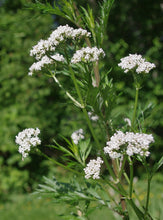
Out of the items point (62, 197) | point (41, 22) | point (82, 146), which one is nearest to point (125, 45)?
point (41, 22)

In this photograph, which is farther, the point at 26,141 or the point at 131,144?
the point at 26,141

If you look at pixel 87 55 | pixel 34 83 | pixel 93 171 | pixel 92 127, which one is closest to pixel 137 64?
pixel 87 55

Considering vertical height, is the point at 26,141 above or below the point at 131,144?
above

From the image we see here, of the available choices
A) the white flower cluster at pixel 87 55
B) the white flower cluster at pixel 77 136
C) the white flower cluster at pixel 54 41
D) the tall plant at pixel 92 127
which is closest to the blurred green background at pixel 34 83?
the white flower cluster at pixel 77 136

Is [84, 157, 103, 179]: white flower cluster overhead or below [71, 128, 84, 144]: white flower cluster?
below

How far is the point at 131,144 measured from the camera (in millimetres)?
873

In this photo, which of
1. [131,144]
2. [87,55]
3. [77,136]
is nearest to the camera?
[131,144]

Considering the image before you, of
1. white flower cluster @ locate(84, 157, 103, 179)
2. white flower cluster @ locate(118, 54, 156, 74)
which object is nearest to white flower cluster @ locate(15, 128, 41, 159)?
white flower cluster @ locate(84, 157, 103, 179)

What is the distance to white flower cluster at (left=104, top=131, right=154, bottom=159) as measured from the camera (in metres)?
0.85

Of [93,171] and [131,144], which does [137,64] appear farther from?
[93,171]

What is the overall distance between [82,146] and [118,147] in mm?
490

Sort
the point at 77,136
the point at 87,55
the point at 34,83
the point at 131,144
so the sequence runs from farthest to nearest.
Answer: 1. the point at 34,83
2. the point at 77,136
3. the point at 87,55
4. the point at 131,144

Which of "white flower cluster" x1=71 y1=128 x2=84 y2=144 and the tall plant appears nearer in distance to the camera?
the tall plant

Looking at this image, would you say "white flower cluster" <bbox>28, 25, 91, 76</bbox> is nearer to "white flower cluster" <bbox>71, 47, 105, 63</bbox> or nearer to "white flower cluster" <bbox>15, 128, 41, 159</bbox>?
"white flower cluster" <bbox>71, 47, 105, 63</bbox>
